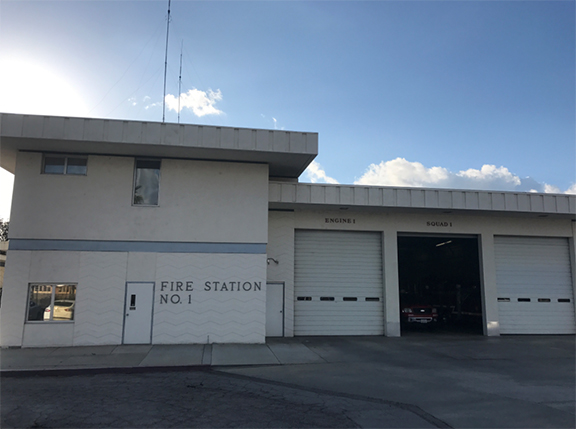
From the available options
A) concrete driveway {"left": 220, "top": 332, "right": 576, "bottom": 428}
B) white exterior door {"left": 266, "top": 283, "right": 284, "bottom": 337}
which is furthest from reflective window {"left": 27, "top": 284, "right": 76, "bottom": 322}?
white exterior door {"left": 266, "top": 283, "right": 284, "bottom": 337}

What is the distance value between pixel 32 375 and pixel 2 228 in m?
36.0

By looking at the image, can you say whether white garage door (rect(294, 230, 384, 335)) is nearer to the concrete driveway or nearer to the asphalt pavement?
the concrete driveway

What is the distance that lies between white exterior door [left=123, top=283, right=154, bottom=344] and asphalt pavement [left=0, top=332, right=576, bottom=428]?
55cm

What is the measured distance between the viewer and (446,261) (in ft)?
86.2

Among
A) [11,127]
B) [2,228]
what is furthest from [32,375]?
[2,228]

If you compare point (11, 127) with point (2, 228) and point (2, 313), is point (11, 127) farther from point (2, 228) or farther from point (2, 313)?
point (2, 228)

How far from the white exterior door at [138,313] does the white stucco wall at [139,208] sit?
5.55 feet

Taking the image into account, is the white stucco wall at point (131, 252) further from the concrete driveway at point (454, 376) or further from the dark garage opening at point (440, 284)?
the dark garage opening at point (440, 284)

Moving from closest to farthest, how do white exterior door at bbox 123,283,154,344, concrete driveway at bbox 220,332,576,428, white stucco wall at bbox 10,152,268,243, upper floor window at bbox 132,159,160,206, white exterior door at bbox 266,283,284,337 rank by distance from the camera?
concrete driveway at bbox 220,332,576,428
white exterior door at bbox 123,283,154,344
white stucco wall at bbox 10,152,268,243
upper floor window at bbox 132,159,160,206
white exterior door at bbox 266,283,284,337

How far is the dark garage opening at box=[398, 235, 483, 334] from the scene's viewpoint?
20.2 m

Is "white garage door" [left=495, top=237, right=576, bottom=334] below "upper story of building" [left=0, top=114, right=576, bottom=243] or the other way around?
below

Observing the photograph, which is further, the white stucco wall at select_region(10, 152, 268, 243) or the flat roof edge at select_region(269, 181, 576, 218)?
the flat roof edge at select_region(269, 181, 576, 218)

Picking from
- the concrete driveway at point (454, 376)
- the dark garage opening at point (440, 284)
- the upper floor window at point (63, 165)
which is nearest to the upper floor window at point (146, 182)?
the upper floor window at point (63, 165)

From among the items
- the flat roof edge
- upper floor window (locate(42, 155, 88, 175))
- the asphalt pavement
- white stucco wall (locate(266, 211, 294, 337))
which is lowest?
the asphalt pavement
